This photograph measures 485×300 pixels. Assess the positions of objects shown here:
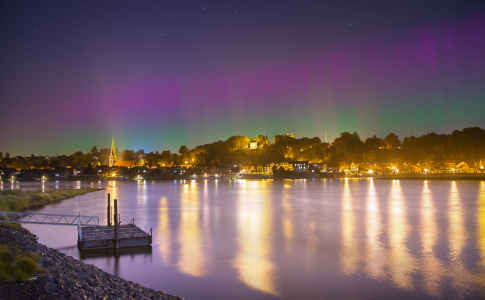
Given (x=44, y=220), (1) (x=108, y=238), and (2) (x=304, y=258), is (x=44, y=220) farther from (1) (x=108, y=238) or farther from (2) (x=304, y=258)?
(2) (x=304, y=258)

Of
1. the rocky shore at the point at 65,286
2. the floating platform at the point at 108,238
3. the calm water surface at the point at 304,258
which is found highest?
the rocky shore at the point at 65,286

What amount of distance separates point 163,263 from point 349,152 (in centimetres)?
13766

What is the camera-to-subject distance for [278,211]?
32.9 m

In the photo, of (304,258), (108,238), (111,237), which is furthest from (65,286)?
(304,258)

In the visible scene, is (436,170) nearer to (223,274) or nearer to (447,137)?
(447,137)

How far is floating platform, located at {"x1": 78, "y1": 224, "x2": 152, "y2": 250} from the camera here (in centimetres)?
1445

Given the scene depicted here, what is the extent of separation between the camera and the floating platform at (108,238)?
14.4 meters

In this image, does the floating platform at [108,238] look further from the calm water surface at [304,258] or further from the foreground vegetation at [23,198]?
the foreground vegetation at [23,198]

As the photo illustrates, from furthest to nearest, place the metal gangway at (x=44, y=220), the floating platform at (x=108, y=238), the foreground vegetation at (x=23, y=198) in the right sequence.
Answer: the foreground vegetation at (x=23, y=198) → the metal gangway at (x=44, y=220) → the floating platform at (x=108, y=238)

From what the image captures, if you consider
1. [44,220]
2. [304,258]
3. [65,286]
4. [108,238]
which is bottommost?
[304,258]

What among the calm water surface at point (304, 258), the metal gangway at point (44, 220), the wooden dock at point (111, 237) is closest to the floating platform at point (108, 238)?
the wooden dock at point (111, 237)

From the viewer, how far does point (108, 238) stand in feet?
48.8

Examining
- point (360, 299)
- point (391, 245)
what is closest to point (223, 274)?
point (360, 299)

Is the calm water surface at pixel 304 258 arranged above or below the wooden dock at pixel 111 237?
below
